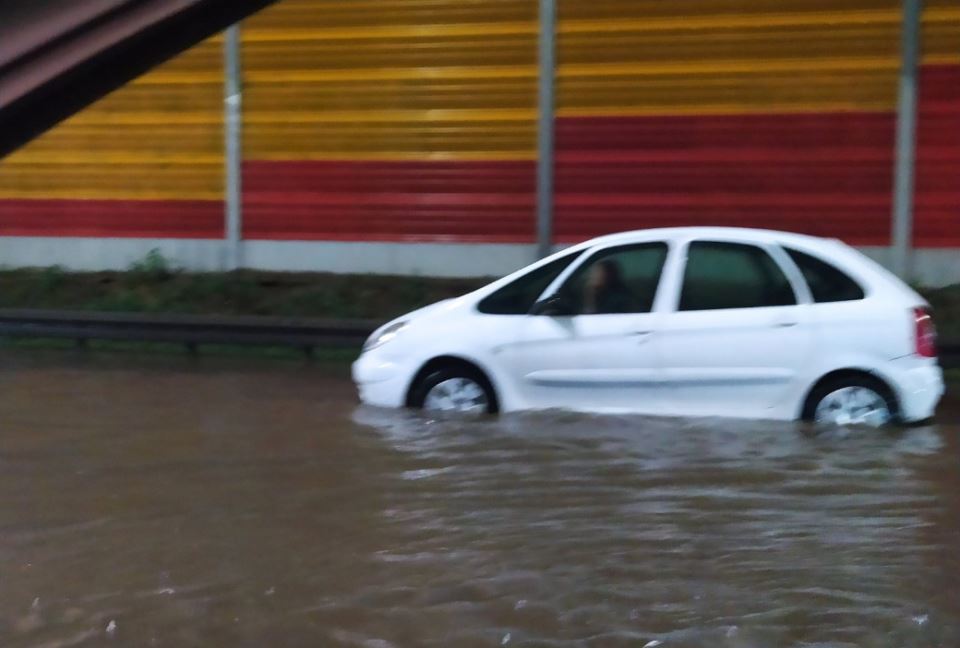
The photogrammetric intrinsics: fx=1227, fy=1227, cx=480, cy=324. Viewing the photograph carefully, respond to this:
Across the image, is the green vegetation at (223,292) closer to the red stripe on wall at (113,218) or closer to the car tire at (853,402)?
the red stripe on wall at (113,218)

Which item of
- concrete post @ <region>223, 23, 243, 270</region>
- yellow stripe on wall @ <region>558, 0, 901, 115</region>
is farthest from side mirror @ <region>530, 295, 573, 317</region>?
concrete post @ <region>223, 23, 243, 270</region>

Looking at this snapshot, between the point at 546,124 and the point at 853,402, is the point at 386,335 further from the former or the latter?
the point at 546,124

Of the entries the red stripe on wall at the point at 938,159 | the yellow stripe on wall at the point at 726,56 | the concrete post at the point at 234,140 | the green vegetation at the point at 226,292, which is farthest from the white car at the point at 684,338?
the concrete post at the point at 234,140

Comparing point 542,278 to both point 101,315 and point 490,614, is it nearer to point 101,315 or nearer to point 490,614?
point 490,614

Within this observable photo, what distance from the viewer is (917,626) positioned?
4805 mm

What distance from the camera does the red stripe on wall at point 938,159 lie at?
14617mm

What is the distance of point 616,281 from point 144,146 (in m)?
10.8

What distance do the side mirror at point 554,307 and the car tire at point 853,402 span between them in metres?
1.75

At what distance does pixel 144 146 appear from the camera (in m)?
17.5

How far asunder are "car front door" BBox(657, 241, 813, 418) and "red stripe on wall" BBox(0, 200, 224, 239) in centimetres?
1005

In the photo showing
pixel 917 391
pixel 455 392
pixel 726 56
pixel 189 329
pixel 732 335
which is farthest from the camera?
pixel 726 56

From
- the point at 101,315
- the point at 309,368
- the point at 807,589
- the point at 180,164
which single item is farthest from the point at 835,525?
the point at 180,164

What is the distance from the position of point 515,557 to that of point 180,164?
12.8m

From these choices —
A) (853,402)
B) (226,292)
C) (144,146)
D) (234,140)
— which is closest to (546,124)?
(234,140)
